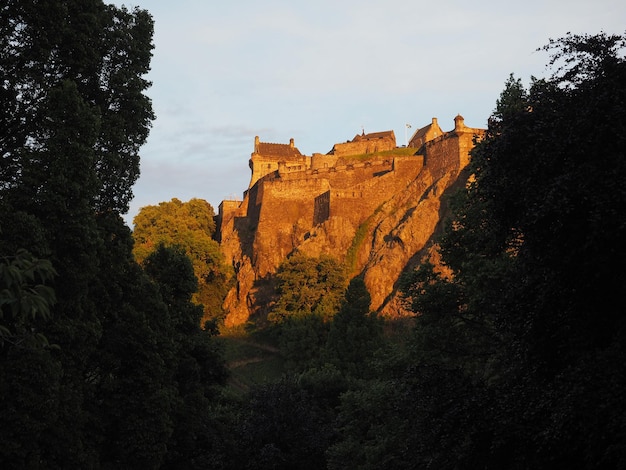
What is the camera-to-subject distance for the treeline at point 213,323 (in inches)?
474

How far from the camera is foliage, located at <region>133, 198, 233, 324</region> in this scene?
69.3m

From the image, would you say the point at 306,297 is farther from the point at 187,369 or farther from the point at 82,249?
the point at 82,249

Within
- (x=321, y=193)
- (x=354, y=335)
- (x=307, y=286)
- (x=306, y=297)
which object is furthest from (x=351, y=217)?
(x=354, y=335)

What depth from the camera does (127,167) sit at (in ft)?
74.6

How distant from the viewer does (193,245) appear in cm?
7106

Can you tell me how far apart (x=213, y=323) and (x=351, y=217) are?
133 ft

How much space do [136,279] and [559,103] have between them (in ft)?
44.0

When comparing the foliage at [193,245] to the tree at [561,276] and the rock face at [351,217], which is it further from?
the tree at [561,276]

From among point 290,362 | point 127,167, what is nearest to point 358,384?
point 290,362

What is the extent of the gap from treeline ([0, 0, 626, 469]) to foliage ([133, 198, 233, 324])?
3765cm

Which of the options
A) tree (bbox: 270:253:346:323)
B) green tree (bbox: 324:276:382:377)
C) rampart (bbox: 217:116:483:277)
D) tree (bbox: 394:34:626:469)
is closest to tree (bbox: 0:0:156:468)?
tree (bbox: 394:34:626:469)

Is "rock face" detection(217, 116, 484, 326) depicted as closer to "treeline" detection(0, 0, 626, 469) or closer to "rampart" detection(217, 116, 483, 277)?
"rampart" detection(217, 116, 483, 277)

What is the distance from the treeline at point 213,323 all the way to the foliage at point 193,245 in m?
37.6

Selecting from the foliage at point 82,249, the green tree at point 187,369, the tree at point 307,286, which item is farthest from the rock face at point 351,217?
the foliage at point 82,249
